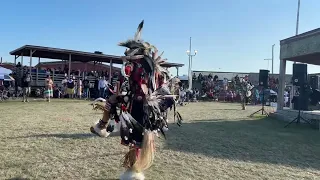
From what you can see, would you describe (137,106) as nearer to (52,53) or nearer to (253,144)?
(253,144)

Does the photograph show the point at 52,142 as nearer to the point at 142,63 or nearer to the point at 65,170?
the point at 65,170

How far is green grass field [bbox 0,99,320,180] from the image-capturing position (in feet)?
15.2

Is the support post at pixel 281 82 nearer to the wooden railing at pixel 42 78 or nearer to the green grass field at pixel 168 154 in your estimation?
the green grass field at pixel 168 154

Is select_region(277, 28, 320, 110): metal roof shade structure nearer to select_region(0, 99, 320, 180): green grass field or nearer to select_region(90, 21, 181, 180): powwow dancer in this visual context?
select_region(0, 99, 320, 180): green grass field

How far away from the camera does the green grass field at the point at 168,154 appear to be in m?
4.64

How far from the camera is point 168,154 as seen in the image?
19.6 ft

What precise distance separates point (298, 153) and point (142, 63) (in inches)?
179

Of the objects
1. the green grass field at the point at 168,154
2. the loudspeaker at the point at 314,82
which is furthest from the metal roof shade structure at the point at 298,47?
the green grass field at the point at 168,154

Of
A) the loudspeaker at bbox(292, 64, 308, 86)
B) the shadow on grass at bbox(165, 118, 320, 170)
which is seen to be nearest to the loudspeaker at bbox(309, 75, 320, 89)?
the loudspeaker at bbox(292, 64, 308, 86)

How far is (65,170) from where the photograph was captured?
14.9 feet

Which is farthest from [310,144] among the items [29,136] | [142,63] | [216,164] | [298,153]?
[29,136]

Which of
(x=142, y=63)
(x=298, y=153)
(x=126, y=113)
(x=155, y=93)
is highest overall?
(x=142, y=63)

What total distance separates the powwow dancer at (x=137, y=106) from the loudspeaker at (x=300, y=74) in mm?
9879

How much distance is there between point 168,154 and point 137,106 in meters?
2.23
